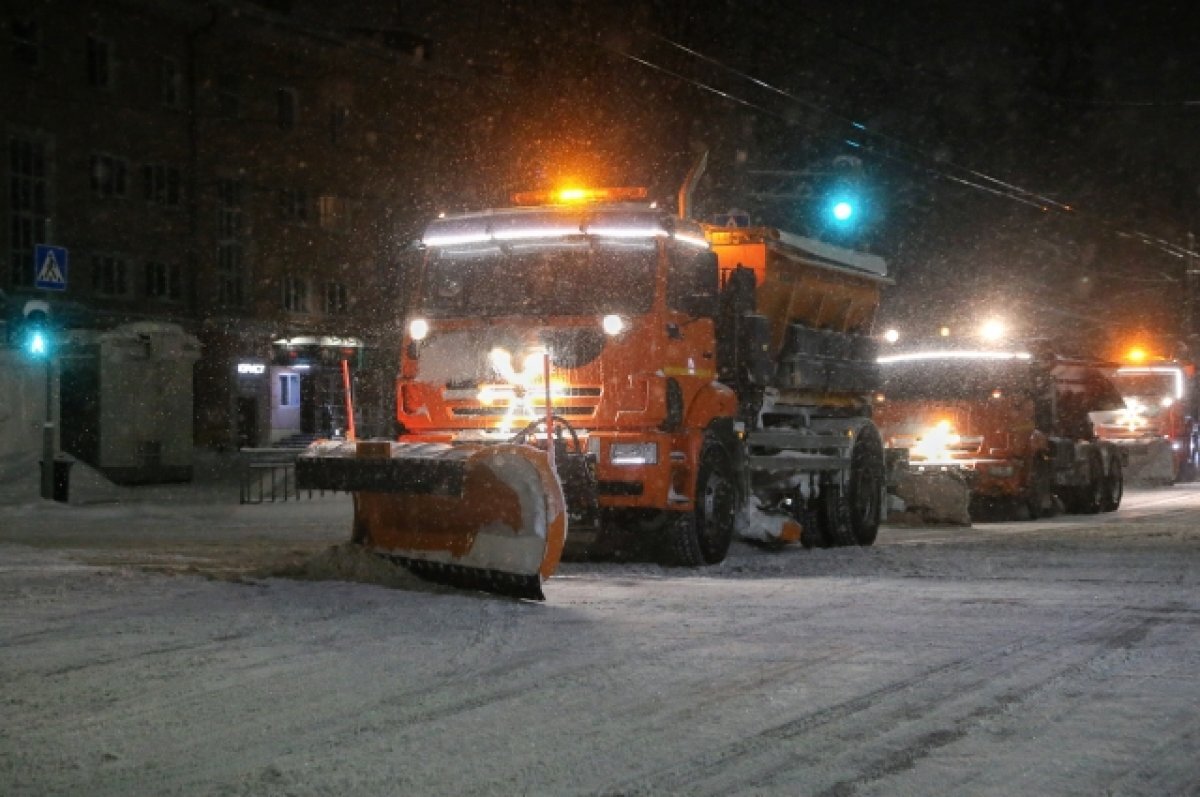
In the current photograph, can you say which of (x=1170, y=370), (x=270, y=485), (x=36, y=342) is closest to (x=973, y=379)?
(x=270, y=485)

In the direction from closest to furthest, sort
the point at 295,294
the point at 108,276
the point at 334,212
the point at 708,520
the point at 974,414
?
the point at 708,520
the point at 974,414
the point at 108,276
the point at 295,294
the point at 334,212

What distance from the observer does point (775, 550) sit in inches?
599

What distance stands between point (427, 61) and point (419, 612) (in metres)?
46.7

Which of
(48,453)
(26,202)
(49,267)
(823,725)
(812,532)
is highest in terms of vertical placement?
(26,202)

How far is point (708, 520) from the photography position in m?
12.5

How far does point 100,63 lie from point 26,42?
2.64 m

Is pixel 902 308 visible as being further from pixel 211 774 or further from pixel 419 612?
pixel 211 774

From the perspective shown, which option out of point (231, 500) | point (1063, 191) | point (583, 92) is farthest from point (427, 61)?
point (231, 500)

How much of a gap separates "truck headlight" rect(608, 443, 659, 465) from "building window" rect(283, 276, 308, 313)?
40.1 meters

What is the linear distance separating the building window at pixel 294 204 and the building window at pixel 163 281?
531 cm

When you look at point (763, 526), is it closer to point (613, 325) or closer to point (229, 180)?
point (613, 325)

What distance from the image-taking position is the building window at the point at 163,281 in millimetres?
A: 44750

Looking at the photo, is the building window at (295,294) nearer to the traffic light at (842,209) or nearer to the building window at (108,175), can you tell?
the building window at (108,175)

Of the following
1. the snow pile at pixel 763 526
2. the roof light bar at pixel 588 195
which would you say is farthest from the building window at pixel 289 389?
the roof light bar at pixel 588 195
